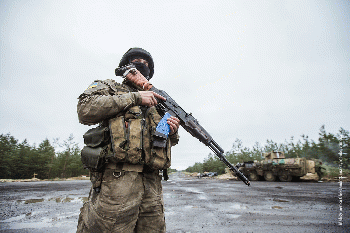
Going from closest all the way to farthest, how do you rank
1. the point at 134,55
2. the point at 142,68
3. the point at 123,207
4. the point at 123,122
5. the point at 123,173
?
the point at 123,207
the point at 123,173
the point at 123,122
the point at 142,68
the point at 134,55

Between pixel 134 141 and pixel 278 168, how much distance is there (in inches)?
754

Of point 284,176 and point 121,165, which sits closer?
point 121,165

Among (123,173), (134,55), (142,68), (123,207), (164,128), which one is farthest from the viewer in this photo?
(134,55)

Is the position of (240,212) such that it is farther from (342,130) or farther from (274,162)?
(342,130)

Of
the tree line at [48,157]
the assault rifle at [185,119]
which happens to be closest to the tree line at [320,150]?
the tree line at [48,157]

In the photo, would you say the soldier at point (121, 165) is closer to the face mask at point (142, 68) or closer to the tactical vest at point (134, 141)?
the tactical vest at point (134, 141)

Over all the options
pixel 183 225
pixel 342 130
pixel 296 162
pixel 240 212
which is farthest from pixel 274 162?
pixel 342 130

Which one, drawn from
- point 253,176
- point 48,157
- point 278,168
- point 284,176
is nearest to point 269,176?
point 284,176

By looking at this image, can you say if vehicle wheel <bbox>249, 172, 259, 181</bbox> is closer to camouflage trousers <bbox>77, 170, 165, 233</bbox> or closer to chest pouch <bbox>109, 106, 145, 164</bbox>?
camouflage trousers <bbox>77, 170, 165, 233</bbox>

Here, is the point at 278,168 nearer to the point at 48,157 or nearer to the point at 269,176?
the point at 269,176

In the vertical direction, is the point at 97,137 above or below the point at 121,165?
above

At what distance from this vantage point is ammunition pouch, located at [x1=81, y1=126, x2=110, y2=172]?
4.82ft

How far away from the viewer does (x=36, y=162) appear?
31453 millimetres

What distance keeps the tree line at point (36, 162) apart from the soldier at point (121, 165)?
3239cm
